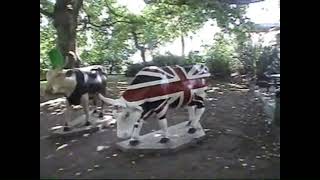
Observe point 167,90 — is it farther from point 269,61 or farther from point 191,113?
point 269,61

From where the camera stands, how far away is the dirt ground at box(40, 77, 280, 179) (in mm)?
3066

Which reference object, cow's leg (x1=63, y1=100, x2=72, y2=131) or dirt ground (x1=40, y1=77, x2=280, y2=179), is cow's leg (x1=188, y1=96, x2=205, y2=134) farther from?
cow's leg (x1=63, y1=100, x2=72, y2=131)

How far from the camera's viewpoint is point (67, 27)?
3.20m

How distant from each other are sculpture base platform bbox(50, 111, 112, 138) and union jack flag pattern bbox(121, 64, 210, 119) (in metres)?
0.20

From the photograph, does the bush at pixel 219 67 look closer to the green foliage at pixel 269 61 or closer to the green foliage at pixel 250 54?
the green foliage at pixel 250 54

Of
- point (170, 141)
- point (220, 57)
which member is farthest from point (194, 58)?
point (170, 141)

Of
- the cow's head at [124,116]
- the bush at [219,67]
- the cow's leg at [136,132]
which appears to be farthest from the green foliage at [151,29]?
the cow's leg at [136,132]

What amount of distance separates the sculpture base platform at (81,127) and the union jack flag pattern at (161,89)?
198 mm

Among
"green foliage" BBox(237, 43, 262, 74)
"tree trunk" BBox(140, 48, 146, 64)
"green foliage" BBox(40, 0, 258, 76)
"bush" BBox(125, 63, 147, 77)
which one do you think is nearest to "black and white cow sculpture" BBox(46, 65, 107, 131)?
"green foliage" BBox(40, 0, 258, 76)

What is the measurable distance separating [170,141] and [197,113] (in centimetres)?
24

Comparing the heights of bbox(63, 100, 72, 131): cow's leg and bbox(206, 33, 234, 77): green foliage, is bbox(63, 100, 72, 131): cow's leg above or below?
below

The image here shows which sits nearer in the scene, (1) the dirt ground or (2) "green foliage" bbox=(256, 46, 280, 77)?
(1) the dirt ground

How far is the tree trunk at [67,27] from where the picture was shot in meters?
3.16
